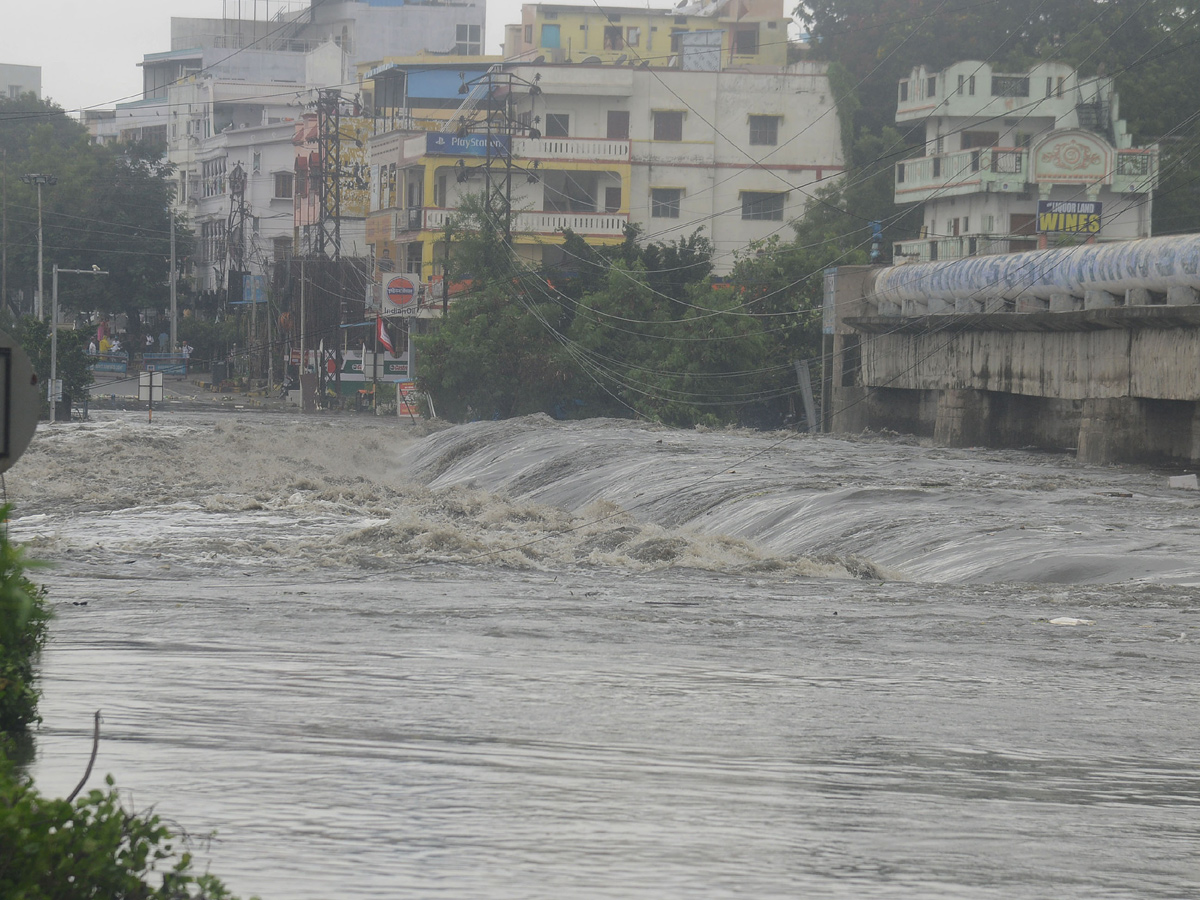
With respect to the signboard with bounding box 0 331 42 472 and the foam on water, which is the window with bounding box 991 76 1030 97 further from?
the signboard with bounding box 0 331 42 472

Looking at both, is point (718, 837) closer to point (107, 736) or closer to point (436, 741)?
point (436, 741)

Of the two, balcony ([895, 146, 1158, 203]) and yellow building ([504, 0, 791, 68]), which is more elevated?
yellow building ([504, 0, 791, 68])

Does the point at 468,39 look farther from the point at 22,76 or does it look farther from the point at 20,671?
the point at 20,671

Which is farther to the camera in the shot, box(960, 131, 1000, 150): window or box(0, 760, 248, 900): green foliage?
box(960, 131, 1000, 150): window

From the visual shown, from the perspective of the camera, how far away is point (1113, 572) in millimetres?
17234

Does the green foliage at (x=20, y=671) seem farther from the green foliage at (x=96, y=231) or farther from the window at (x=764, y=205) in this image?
the green foliage at (x=96, y=231)

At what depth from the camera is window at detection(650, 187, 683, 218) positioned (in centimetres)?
6575

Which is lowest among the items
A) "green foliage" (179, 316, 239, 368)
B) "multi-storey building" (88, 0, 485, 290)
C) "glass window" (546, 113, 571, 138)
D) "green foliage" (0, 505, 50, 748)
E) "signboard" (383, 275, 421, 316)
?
"green foliage" (0, 505, 50, 748)

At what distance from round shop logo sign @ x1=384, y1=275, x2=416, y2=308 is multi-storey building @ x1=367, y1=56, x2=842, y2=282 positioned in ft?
7.88

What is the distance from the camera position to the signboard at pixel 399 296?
60.1m

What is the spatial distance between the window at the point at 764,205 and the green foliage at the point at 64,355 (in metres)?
26.0

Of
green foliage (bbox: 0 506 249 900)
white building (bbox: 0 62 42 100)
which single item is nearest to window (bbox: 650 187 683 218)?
green foliage (bbox: 0 506 249 900)

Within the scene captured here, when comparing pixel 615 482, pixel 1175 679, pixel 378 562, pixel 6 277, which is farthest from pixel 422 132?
pixel 1175 679

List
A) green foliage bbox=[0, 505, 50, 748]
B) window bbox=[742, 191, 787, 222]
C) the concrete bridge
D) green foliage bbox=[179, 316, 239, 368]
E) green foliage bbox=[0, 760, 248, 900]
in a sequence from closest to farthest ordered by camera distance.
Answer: green foliage bbox=[0, 760, 248, 900] → green foliage bbox=[0, 505, 50, 748] → the concrete bridge → window bbox=[742, 191, 787, 222] → green foliage bbox=[179, 316, 239, 368]
